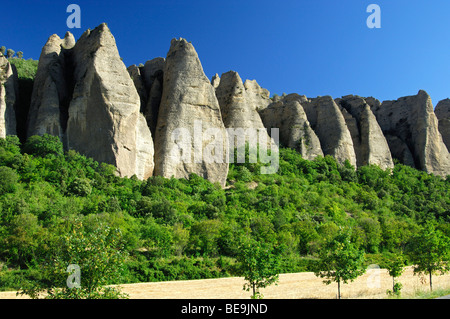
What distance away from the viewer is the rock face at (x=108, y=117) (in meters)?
27.5

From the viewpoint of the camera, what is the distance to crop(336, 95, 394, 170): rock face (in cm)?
4569

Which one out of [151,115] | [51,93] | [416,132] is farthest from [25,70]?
[416,132]

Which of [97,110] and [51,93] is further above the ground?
[51,93]

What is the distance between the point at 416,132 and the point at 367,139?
7004mm

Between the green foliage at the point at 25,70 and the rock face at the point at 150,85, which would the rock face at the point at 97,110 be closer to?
the green foliage at the point at 25,70

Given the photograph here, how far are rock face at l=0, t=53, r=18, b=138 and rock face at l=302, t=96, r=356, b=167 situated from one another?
30208mm

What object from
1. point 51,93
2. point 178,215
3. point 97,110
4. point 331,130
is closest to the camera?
point 178,215

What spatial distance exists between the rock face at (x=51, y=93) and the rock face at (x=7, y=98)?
1273 millimetres

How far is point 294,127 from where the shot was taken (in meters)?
43.6

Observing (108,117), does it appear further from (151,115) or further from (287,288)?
(287,288)

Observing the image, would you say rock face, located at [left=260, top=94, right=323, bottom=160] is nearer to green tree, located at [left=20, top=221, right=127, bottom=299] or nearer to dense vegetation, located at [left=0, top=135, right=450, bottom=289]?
dense vegetation, located at [left=0, top=135, right=450, bottom=289]

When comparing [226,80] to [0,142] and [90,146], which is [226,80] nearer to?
[90,146]

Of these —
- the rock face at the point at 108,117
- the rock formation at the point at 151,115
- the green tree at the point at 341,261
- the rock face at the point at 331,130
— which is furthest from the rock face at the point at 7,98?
the rock face at the point at 331,130

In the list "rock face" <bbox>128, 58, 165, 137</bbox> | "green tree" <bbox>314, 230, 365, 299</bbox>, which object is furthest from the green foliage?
"green tree" <bbox>314, 230, 365, 299</bbox>
